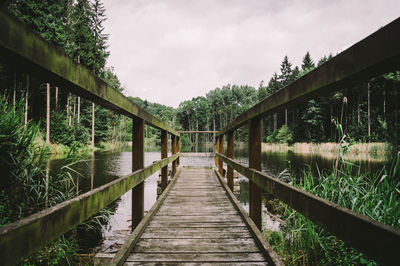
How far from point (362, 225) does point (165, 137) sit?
11.9 ft

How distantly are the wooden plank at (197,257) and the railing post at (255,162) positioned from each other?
18.6 inches

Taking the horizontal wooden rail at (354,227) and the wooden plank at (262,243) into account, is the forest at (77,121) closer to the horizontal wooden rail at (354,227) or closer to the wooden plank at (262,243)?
the horizontal wooden rail at (354,227)

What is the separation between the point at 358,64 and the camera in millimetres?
816

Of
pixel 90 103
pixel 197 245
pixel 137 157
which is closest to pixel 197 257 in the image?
pixel 197 245

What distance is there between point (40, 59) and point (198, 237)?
1.88m

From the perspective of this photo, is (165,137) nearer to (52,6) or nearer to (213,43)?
(52,6)

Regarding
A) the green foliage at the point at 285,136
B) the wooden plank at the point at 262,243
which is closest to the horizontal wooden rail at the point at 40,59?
the wooden plank at the point at 262,243

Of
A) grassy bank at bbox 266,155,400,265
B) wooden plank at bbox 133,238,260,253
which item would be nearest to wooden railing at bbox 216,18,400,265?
wooden plank at bbox 133,238,260,253

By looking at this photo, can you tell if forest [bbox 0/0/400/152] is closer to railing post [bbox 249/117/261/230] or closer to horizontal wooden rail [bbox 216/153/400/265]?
railing post [bbox 249/117/261/230]

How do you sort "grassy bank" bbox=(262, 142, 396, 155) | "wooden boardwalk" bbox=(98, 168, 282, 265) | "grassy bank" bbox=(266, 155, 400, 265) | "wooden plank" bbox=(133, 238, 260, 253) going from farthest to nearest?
"grassy bank" bbox=(262, 142, 396, 155) < "grassy bank" bbox=(266, 155, 400, 265) < "wooden plank" bbox=(133, 238, 260, 253) < "wooden boardwalk" bbox=(98, 168, 282, 265)

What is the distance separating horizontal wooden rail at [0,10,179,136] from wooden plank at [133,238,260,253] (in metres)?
1.32

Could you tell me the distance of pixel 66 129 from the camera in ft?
59.1

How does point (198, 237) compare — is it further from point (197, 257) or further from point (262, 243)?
point (262, 243)

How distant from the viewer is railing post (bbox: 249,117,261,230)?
7.07 ft
